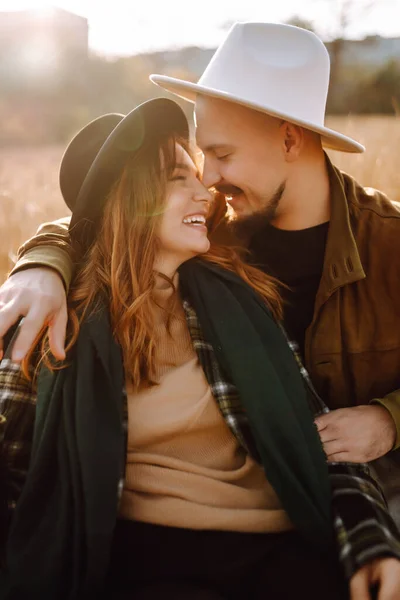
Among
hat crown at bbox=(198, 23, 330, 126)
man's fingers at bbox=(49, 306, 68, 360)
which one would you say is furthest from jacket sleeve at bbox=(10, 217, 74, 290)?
hat crown at bbox=(198, 23, 330, 126)

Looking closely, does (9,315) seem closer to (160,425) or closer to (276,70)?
(160,425)

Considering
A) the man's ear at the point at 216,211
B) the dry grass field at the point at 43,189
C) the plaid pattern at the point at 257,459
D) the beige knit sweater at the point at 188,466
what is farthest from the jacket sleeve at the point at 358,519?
the dry grass field at the point at 43,189

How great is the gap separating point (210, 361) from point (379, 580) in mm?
870

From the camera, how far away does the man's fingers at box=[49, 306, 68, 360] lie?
1.68 m

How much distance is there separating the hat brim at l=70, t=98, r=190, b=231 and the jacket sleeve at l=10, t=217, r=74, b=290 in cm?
11

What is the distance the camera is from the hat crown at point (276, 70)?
2.38 m

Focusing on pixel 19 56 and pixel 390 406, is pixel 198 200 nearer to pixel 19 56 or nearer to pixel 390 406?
pixel 390 406

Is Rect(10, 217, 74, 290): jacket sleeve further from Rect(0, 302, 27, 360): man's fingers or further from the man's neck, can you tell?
the man's neck

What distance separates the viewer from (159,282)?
2355 mm

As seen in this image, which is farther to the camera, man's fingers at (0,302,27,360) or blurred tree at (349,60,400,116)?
blurred tree at (349,60,400,116)

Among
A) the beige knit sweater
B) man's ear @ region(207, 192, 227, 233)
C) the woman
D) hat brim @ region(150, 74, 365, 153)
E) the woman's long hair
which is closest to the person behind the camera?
the woman

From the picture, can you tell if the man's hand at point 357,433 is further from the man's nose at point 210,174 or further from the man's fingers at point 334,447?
the man's nose at point 210,174

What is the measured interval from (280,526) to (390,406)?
623 millimetres

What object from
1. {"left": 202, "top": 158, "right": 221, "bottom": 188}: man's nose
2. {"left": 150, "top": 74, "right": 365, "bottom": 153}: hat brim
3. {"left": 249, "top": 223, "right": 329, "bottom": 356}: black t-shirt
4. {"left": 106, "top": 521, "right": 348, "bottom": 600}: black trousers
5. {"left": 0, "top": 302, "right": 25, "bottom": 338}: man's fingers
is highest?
{"left": 150, "top": 74, "right": 365, "bottom": 153}: hat brim
